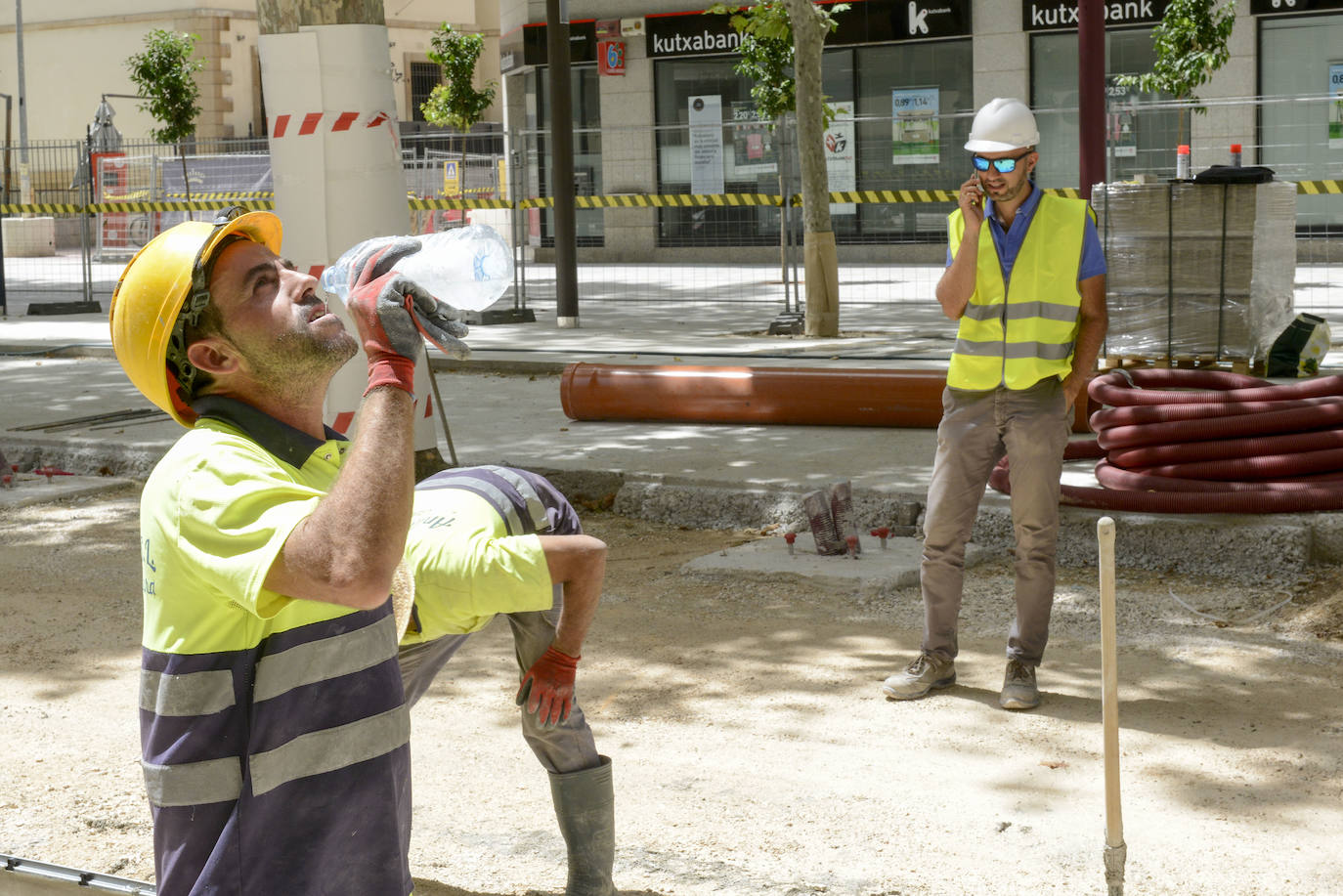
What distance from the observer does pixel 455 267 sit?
7.86 feet

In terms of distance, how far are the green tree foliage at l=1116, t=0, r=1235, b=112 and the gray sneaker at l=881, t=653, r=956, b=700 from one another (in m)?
14.0

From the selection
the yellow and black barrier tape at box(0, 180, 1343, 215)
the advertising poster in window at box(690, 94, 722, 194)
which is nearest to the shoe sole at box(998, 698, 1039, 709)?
the yellow and black barrier tape at box(0, 180, 1343, 215)

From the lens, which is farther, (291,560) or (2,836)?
(2,836)

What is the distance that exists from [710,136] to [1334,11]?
9266mm

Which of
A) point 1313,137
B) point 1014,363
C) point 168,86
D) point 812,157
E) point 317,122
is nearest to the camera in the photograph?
point 1014,363

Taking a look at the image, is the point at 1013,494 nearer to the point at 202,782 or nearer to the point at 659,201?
the point at 202,782

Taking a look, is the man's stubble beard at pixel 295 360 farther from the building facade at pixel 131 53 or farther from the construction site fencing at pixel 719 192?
the building facade at pixel 131 53

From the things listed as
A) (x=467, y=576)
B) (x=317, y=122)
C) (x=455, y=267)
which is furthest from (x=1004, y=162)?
(x=317, y=122)

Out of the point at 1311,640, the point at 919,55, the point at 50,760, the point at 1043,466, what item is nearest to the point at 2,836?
the point at 50,760

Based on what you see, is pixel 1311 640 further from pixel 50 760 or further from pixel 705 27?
pixel 705 27

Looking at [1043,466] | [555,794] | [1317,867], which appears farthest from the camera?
[1043,466]

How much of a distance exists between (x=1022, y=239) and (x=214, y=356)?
12.0 ft

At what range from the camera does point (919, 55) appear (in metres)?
25.5

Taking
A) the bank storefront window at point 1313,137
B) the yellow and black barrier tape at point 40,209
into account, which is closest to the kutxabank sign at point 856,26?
the bank storefront window at point 1313,137
